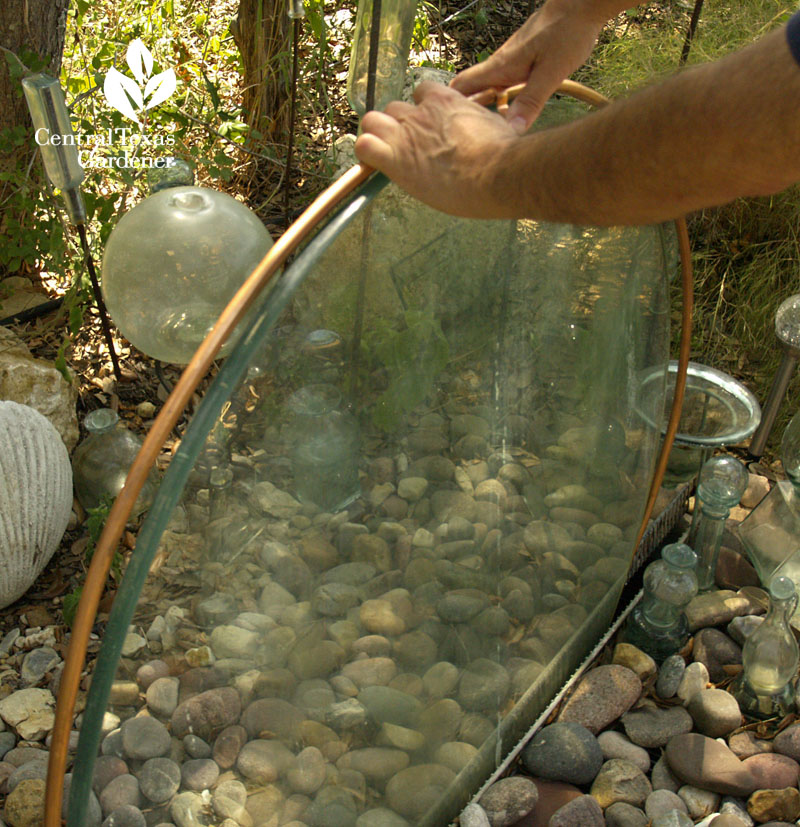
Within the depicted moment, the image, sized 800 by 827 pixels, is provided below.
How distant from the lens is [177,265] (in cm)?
177

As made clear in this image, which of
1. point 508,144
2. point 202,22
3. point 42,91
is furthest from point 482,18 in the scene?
point 508,144

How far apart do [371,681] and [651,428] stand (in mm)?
929

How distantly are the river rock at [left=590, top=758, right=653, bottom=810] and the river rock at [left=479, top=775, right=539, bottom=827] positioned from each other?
167 mm

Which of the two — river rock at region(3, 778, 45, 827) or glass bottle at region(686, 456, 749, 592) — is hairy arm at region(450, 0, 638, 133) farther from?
river rock at region(3, 778, 45, 827)

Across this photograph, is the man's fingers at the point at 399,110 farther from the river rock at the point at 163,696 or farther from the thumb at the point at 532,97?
the river rock at the point at 163,696

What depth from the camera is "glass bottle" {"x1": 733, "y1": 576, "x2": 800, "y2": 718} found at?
1.88 metres

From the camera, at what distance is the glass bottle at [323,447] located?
3.61 ft

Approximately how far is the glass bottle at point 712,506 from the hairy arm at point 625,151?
117 cm

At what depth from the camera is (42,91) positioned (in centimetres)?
198

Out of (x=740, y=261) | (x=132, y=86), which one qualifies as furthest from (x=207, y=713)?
(x=740, y=261)

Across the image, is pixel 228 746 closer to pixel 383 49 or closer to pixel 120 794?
pixel 120 794

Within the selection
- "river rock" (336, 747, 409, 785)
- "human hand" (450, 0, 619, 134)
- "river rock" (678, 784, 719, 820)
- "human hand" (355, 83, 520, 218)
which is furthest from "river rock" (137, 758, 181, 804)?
"river rock" (678, 784, 719, 820)

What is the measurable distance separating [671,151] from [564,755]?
124cm

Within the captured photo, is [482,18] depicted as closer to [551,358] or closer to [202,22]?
[202,22]
